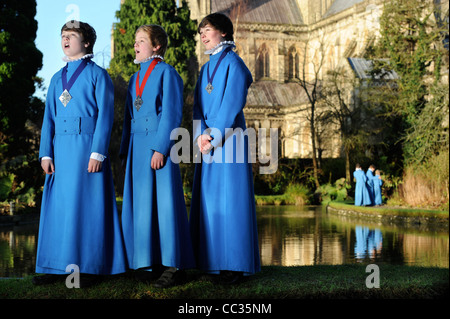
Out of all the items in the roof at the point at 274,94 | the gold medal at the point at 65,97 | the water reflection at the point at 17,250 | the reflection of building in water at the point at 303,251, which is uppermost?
the roof at the point at 274,94

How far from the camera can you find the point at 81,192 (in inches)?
245

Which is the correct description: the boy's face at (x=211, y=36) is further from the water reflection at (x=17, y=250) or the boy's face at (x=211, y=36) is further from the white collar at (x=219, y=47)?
the water reflection at (x=17, y=250)

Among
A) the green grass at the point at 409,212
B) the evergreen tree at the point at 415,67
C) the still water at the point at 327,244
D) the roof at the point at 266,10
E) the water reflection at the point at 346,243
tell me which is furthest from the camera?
the roof at the point at 266,10

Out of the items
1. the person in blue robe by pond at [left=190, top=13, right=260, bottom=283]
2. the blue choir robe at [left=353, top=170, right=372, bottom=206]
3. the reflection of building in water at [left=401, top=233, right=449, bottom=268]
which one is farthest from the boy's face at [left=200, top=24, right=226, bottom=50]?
the blue choir robe at [left=353, top=170, right=372, bottom=206]

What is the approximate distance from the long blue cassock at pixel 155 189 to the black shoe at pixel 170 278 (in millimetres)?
69

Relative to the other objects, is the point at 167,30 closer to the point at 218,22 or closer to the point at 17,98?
the point at 17,98

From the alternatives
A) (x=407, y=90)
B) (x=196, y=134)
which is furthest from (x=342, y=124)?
(x=196, y=134)

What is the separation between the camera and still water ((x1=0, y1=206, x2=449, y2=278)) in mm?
10641

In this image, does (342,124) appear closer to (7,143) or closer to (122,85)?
(122,85)

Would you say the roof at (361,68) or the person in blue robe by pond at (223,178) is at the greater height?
the roof at (361,68)

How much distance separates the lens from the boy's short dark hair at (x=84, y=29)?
637 centimetres

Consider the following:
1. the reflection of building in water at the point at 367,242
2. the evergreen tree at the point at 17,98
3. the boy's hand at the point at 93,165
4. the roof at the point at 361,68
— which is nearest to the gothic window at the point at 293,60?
the roof at the point at 361,68

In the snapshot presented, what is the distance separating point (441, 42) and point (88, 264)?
22072 mm

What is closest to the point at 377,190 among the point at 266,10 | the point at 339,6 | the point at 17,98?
the point at 17,98
